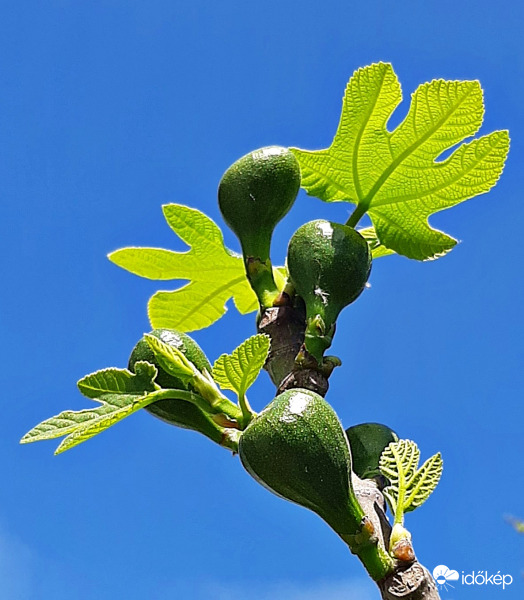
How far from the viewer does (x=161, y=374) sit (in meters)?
2.19


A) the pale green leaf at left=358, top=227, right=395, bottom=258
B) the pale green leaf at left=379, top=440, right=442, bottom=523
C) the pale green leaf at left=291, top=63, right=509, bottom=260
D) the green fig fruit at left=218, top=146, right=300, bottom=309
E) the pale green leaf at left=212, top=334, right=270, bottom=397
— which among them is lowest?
the pale green leaf at left=379, top=440, right=442, bottom=523

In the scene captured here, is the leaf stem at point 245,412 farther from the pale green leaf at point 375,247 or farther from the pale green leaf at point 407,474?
the pale green leaf at point 375,247

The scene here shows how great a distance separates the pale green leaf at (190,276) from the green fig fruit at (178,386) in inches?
27.7

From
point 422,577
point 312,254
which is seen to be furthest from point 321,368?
point 422,577

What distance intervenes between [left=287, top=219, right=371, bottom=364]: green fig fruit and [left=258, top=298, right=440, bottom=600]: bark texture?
7 centimetres

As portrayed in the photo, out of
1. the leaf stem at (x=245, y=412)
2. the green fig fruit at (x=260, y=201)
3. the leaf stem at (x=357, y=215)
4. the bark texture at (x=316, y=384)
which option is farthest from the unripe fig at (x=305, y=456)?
the leaf stem at (x=357, y=215)

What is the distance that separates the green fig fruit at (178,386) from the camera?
7.07 ft

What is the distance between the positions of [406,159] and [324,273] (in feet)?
2.11

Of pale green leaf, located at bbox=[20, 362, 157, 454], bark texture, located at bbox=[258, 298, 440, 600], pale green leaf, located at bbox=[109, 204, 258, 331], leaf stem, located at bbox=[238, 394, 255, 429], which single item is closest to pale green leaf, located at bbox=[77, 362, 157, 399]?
pale green leaf, located at bbox=[20, 362, 157, 454]

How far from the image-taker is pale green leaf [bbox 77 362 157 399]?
6.68 feet

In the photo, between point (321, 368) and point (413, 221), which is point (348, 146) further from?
point (321, 368)

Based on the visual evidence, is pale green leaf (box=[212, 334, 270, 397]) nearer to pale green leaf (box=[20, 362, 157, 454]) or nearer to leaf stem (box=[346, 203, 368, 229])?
pale green leaf (box=[20, 362, 157, 454])

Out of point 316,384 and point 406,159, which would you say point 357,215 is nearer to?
point 406,159

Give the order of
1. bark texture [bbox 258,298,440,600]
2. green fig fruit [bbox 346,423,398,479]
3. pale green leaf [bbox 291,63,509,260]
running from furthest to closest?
pale green leaf [bbox 291,63,509,260] → green fig fruit [bbox 346,423,398,479] → bark texture [bbox 258,298,440,600]
